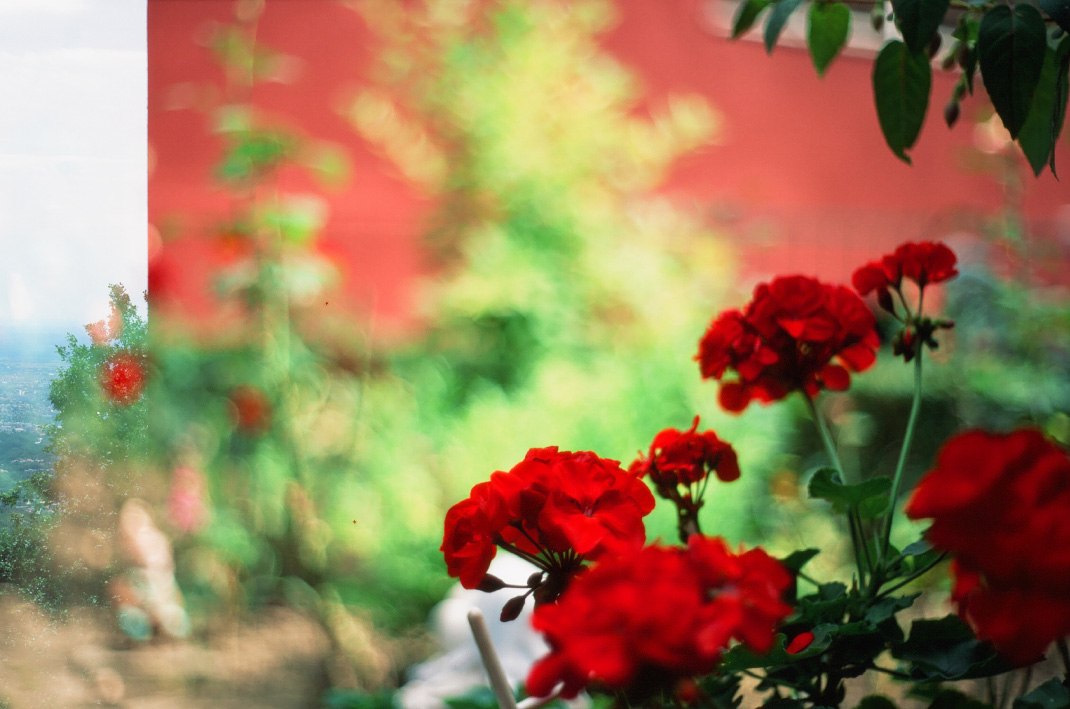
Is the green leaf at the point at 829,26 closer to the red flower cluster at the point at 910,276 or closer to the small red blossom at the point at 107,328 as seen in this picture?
the red flower cluster at the point at 910,276

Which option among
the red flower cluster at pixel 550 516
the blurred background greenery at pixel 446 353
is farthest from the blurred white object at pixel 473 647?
the red flower cluster at pixel 550 516

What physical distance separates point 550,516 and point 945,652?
0.37 m

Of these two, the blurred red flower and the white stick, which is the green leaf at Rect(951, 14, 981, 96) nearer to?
the blurred red flower

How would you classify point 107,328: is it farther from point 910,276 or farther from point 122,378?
point 910,276

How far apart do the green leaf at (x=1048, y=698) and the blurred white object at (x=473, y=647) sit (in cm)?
112

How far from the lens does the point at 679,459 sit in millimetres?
814

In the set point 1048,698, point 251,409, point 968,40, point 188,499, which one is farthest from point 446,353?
point 1048,698

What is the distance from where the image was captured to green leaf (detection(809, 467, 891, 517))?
78 centimetres

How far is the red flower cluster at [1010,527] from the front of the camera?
39 centimetres

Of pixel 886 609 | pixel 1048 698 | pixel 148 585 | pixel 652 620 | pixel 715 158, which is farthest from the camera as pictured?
pixel 715 158

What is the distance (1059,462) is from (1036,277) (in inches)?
125

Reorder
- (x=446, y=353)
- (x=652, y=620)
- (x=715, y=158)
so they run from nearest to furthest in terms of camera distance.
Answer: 1. (x=652, y=620)
2. (x=446, y=353)
3. (x=715, y=158)

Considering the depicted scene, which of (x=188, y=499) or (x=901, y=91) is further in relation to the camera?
(x=188, y=499)

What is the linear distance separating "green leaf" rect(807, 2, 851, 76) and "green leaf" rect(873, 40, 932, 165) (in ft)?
0.29
